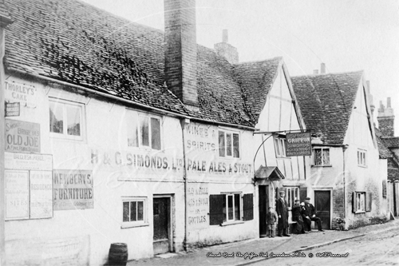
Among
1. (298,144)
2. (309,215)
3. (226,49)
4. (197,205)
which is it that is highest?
(226,49)

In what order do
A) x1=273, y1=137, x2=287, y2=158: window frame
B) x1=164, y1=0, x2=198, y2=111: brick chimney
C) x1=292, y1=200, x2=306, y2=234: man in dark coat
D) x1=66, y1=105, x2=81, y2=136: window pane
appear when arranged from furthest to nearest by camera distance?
x1=292, y1=200, x2=306, y2=234: man in dark coat
x1=273, y1=137, x2=287, y2=158: window frame
x1=164, y1=0, x2=198, y2=111: brick chimney
x1=66, y1=105, x2=81, y2=136: window pane

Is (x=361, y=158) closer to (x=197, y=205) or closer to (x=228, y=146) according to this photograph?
(x=228, y=146)

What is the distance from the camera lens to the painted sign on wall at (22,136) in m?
10.8

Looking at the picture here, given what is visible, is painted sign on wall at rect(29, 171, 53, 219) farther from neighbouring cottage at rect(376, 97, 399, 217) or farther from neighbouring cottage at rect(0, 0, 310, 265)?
neighbouring cottage at rect(376, 97, 399, 217)

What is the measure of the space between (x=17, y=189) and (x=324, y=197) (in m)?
19.0

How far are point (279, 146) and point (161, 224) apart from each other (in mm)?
9132

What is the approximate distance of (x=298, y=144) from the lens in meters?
20.2

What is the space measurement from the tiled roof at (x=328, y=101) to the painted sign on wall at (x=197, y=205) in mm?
11040

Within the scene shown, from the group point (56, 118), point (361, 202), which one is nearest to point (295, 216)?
point (361, 202)

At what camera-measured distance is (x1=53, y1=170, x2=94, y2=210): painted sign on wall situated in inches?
470

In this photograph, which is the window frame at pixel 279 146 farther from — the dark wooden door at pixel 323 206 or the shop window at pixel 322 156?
the dark wooden door at pixel 323 206

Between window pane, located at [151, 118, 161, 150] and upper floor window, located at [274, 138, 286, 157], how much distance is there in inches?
334

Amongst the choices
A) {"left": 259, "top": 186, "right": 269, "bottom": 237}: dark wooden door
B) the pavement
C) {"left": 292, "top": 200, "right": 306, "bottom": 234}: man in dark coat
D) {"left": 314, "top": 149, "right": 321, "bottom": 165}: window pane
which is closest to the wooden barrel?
the pavement

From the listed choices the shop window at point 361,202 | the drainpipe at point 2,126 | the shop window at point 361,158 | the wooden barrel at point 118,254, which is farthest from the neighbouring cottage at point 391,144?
the drainpipe at point 2,126
